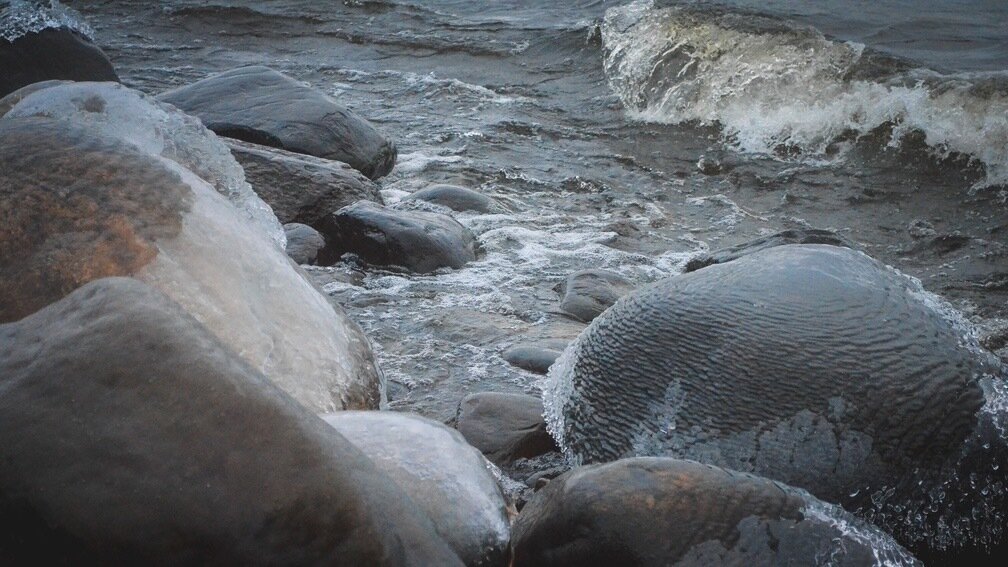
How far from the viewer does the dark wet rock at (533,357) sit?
14.7ft

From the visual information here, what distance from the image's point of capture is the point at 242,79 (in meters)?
7.68

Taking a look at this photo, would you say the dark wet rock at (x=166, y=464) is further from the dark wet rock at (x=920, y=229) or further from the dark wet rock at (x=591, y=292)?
the dark wet rock at (x=920, y=229)

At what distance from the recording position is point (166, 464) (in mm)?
1893

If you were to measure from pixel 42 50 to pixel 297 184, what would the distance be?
2662 mm

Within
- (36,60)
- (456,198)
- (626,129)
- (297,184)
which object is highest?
(36,60)

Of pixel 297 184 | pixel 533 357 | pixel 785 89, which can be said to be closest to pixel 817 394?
pixel 533 357

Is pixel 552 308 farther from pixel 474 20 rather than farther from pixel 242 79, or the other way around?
pixel 474 20

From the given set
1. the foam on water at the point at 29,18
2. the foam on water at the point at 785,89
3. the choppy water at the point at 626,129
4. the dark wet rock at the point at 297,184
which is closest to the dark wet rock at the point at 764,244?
the choppy water at the point at 626,129

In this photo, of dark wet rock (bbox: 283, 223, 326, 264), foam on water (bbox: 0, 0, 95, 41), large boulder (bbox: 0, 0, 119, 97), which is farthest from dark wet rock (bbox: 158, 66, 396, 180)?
dark wet rock (bbox: 283, 223, 326, 264)

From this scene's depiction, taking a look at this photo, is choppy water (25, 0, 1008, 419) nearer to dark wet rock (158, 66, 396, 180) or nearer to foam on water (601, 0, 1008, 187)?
foam on water (601, 0, 1008, 187)

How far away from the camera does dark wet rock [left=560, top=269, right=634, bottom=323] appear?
5.30 meters

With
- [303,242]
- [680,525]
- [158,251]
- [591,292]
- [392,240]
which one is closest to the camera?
[680,525]

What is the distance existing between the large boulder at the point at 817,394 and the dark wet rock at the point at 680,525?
0.50 m

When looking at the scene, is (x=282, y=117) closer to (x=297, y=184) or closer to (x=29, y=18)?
(x=297, y=184)
